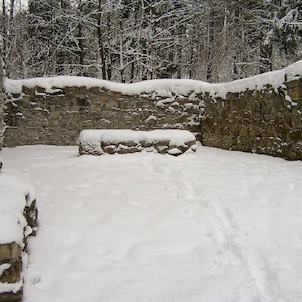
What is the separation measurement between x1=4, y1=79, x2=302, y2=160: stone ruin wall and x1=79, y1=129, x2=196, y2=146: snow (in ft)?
3.76

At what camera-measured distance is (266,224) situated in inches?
105

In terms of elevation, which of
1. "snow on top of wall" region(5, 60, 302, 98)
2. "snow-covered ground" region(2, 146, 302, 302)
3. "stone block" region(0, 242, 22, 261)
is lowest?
"snow-covered ground" region(2, 146, 302, 302)

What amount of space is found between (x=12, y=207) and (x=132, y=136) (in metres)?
3.81

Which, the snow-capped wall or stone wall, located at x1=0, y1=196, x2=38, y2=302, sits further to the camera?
the snow-capped wall

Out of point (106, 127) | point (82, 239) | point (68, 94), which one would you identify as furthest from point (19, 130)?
point (82, 239)

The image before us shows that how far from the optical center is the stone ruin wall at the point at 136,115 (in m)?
5.96

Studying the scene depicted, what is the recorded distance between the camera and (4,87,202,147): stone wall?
6.89 m

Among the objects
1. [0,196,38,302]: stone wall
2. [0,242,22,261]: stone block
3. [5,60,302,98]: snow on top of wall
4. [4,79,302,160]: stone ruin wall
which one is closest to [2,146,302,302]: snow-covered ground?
[0,196,38,302]: stone wall

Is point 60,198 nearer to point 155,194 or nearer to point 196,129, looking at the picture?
point 155,194

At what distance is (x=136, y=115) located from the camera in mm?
7371

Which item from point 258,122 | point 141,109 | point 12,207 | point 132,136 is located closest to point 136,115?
point 141,109

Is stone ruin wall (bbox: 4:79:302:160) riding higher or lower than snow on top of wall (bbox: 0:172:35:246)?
higher

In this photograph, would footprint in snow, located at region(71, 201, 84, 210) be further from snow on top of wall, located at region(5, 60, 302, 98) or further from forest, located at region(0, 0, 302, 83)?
forest, located at region(0, 0, 302, 83)

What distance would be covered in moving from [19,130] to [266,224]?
225 inches
